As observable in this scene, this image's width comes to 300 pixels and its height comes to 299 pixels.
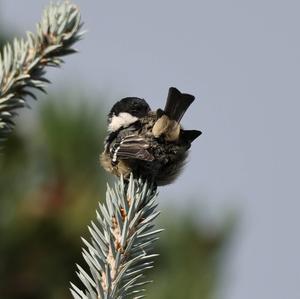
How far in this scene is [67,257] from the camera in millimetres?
5094

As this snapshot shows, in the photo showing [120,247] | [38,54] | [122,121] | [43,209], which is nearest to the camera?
[120,247]

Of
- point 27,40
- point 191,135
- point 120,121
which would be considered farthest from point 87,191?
point 27,40

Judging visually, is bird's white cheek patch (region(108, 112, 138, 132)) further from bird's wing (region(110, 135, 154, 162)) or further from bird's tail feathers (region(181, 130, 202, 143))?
bird's tail feathers (region(181, 130, 202, 143))

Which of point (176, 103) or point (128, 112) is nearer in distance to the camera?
point (176, 103)

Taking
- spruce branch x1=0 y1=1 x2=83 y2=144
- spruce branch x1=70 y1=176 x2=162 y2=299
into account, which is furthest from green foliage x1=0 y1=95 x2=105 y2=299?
spruce branch x1=70 y1=176 x2=162 y2=299

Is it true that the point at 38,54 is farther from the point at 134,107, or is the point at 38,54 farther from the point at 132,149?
the point at 134,107

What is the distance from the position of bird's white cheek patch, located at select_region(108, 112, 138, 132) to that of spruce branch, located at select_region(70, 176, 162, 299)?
113cm

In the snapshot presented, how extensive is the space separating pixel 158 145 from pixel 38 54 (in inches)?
31.8

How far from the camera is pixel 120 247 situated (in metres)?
1.86

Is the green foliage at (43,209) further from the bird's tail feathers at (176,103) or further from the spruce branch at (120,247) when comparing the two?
the spruce branch at (120,247)

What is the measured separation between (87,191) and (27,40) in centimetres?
284

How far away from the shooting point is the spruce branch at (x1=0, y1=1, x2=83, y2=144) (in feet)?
7.81

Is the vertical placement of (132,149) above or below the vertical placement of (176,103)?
below

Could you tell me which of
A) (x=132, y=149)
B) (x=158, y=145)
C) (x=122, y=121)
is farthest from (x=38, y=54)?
(x=122, y=121)
